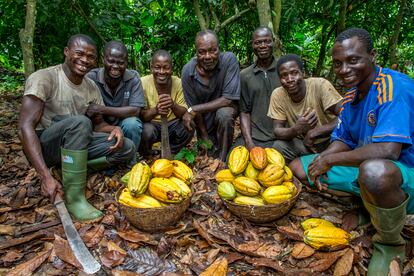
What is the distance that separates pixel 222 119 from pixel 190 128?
15.6 inches

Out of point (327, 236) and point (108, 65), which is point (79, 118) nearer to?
point (108, 65)

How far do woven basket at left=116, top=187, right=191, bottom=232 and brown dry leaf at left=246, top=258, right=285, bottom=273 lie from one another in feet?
2.12

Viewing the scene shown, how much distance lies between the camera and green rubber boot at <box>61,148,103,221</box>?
2906 millimetres

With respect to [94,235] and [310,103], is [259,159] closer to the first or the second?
[310,103]

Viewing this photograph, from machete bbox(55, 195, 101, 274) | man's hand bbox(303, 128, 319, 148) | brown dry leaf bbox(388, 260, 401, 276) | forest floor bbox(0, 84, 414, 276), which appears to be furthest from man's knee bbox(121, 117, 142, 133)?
brown dry leaf bbox(388, 260, 401, 276)

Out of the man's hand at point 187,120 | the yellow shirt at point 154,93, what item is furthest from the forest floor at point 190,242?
the yellow shirt at point 154,93

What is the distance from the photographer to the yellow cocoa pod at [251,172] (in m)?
2.88

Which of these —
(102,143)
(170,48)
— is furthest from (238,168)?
(170,48)

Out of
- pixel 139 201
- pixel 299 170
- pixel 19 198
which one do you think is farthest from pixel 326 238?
pixel 19 198

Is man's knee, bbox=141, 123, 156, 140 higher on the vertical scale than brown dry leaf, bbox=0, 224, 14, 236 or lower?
higher

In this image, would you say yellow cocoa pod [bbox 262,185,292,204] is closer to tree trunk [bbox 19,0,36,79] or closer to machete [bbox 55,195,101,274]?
machete [bbox 55,195,101,274]

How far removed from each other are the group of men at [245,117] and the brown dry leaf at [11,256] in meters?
0.49

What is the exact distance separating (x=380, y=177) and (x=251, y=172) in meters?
1.06

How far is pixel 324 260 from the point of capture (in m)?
2.37
